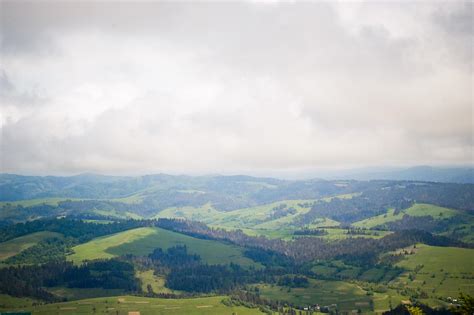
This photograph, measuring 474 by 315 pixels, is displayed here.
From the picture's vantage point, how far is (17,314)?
121688 mm

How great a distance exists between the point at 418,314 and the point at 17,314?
382 feet

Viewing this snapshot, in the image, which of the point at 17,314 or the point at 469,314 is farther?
the point at 17,314

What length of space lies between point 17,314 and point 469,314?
119 meters

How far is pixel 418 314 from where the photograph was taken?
44375 mm

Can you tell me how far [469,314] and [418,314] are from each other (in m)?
6.89

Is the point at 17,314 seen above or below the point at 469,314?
below

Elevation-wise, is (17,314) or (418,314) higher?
(418,314)

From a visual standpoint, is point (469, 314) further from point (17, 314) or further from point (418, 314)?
point (17, 314)

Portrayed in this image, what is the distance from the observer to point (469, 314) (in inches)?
1831

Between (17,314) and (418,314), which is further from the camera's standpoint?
(17,314)

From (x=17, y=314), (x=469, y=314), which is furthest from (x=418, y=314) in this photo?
(x=17, y=314)
